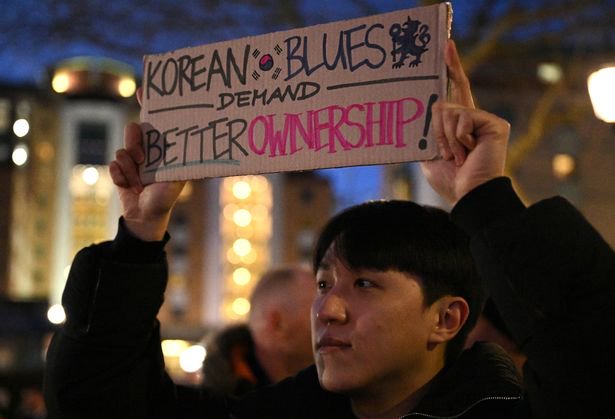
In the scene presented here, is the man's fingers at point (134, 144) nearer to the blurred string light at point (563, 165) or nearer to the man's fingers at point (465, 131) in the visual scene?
the man's fingers at point (465, 131)

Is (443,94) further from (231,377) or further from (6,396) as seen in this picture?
(6,396)

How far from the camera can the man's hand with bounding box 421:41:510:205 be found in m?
1.91

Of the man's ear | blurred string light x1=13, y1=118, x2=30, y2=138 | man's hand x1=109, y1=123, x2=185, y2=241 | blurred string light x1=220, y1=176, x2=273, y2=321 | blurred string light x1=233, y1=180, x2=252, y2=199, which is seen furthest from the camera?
blurred string light x1=220, y1=176, x2=273, y2=321

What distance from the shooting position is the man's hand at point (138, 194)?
7.97ft

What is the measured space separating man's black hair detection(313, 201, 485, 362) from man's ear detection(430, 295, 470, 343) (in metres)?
0.02

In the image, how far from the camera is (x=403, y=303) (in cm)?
223

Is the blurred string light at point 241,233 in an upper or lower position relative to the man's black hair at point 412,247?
upper

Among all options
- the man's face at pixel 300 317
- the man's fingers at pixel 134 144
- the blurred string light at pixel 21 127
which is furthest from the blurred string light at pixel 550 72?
the man's fingers at pixel 134 144

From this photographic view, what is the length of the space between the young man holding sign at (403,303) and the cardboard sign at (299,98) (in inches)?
2.9

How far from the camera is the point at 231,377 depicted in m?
4.00

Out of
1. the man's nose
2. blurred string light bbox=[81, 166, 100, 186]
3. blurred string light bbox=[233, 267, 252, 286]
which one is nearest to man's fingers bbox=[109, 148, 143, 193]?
the man's nose

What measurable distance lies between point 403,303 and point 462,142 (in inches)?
18.3

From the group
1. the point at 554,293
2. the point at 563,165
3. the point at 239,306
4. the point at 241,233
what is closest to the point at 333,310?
the point at 554,293

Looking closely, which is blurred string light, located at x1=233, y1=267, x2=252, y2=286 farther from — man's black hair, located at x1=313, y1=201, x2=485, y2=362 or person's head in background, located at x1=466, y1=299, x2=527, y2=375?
man's black hair, located at x1=313, y1=201, x2=485, y2=362
